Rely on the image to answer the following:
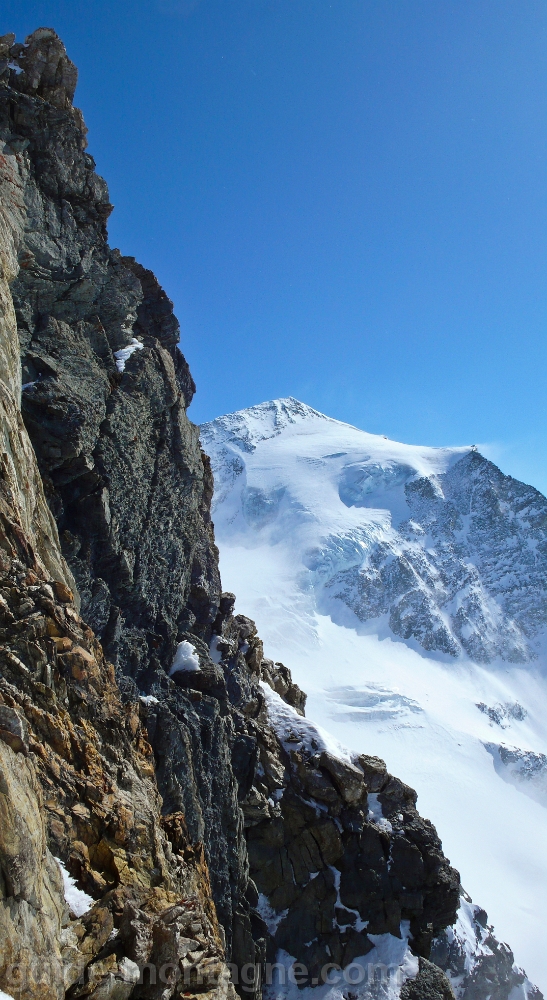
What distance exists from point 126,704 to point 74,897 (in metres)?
8.07

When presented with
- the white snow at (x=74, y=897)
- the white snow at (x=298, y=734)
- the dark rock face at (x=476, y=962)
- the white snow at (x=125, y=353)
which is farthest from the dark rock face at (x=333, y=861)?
the white snow at (x=74, y=897)

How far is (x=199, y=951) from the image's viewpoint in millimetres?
11805

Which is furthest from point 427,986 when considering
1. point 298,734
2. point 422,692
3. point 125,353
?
point 422,692

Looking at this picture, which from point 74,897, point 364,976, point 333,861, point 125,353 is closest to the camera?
point 74,897

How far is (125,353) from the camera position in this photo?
2909 centimetres

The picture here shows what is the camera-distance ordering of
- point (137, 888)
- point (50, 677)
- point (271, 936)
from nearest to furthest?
1. point (137, 888)
2. point (50, 677)
3. point (271, 936)

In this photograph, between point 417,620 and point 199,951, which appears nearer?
point 199,951

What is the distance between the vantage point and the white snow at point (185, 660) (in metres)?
28.7

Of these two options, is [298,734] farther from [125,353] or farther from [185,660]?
[125,353]

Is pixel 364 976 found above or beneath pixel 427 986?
above

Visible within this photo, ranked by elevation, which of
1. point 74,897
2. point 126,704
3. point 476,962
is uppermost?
point 126,704

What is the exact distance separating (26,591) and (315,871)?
25.4 metres

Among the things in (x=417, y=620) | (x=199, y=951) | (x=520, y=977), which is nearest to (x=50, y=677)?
(x=199, y=951)

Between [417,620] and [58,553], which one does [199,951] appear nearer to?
[58,553]
